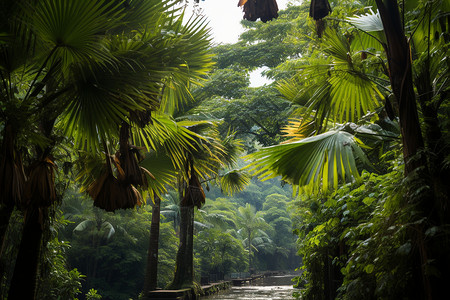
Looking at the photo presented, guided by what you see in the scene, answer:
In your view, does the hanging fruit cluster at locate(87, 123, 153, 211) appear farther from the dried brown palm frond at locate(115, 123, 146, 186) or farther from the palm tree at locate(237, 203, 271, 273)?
the palm tree at locate(237, 203, 271, 273)

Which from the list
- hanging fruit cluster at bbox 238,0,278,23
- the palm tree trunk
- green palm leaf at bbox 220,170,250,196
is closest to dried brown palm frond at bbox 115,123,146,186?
hanging fruit cluster at bbox 238,0,278,23

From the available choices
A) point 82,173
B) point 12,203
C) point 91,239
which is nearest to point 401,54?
point 12,203

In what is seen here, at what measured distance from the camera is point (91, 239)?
24.2 metres

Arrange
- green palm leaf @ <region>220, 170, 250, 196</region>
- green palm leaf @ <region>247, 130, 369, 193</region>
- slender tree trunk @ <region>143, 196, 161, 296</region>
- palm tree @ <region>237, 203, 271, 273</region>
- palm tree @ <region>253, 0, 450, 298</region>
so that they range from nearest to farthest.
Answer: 1. palm tree @ <region>253, 0, 450, 298</region>
2. green palm leaf @ <region>247, 130, 369, 193</region>
3. slender tree trunk @ <region>143, 196, 161, 296</region>
4. green palm leaf @ <region>220, 170, 250, 196</region>
5. palm tree @ <region>237, 203, 271, 273</region>

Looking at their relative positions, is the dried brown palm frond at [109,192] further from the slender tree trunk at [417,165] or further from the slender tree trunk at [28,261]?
the slender tree trunk at [417,165]

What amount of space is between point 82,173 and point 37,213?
172 cm

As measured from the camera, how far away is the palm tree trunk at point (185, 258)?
13906mm

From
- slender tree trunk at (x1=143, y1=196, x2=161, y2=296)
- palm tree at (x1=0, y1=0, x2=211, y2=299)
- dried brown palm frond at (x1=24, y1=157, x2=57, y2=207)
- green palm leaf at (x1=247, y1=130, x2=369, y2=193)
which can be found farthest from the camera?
slender tree trunk at (x1=143, y1=196, x2=161, y2=296)

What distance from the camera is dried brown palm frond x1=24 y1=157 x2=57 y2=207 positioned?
387cm

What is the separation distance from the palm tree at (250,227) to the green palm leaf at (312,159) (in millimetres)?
35766

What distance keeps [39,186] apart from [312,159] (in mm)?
2644

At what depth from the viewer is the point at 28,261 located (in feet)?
13.4

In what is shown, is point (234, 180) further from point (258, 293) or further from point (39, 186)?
point (39, 186)

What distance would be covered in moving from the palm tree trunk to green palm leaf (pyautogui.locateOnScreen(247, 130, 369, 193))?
10036 mm
